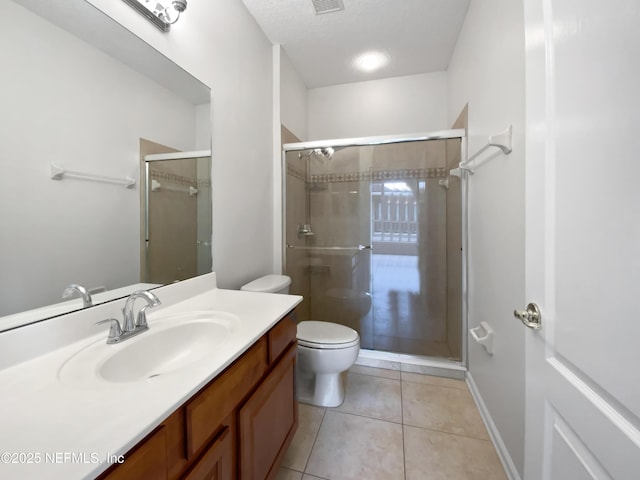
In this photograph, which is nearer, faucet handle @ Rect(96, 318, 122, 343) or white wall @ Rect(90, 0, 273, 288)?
faucet handle @ Rect(96, 318, 122, 343)

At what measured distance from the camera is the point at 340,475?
1170mm

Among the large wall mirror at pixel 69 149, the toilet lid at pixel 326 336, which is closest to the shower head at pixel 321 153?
the large wall mirror at pixel 69 149

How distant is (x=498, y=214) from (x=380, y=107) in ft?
6.08

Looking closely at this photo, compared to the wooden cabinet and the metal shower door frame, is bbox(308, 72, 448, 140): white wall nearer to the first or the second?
the metal shower door frame

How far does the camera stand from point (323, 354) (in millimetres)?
1521

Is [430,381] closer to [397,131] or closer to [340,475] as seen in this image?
[340,475]

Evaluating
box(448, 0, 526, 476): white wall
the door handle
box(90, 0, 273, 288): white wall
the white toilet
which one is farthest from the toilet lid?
the door handle

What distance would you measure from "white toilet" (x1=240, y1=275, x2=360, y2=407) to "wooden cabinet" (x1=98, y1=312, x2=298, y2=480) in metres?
0.36

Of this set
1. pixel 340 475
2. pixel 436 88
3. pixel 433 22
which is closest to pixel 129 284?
pixel 340 475

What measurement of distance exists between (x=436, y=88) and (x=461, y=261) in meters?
1.75

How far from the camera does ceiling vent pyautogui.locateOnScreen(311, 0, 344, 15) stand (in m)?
1.68

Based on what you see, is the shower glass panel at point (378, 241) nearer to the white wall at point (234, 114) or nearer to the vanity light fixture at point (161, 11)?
the white wall at point (234, 114)

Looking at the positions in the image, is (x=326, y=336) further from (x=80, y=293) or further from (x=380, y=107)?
(x=380, y=107)

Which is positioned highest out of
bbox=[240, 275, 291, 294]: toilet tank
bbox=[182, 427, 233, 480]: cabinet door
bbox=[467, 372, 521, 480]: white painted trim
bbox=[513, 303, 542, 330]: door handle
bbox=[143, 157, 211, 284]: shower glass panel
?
bbox=[143, 157, 211, 284]: shower glass panel
